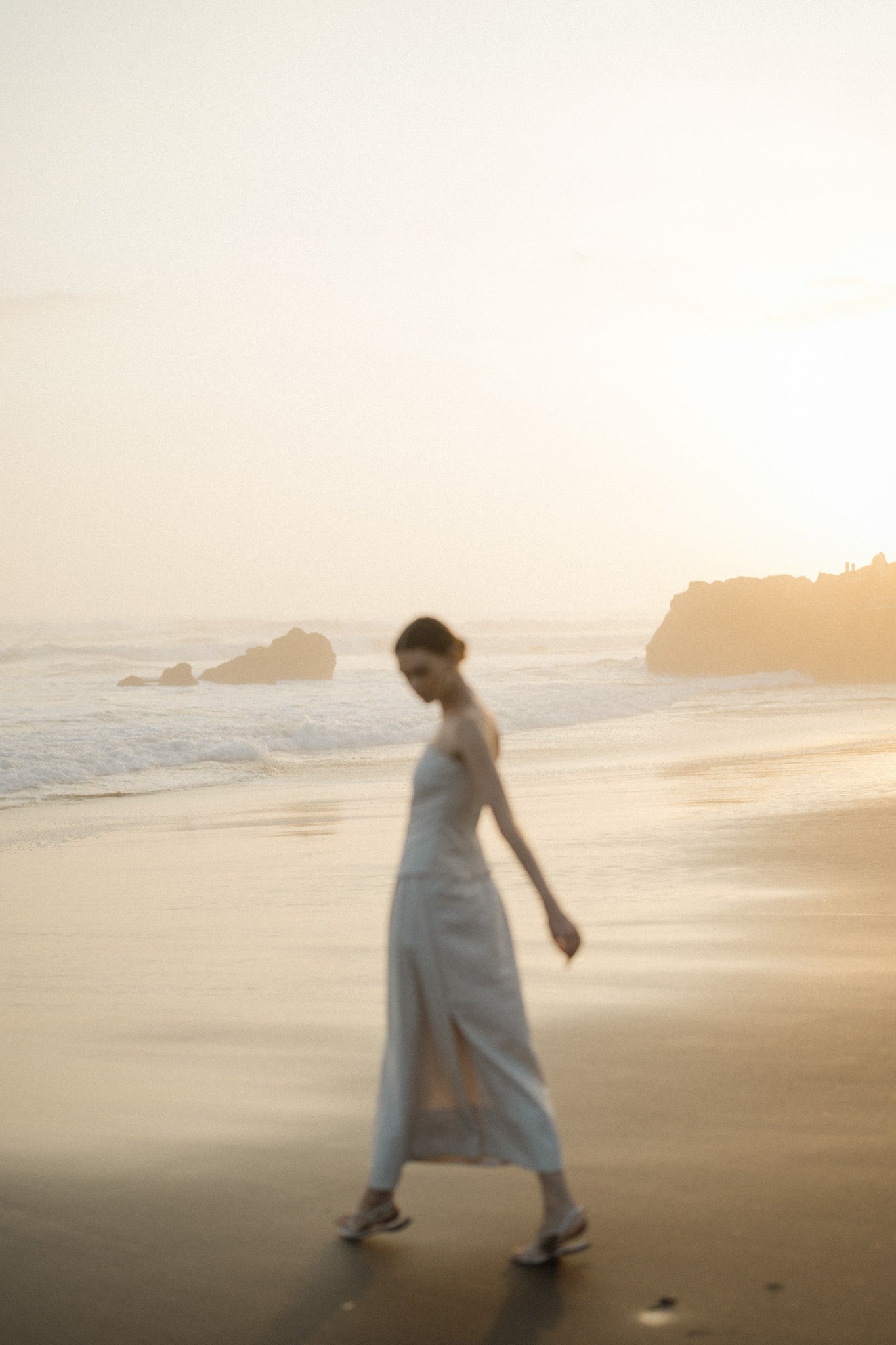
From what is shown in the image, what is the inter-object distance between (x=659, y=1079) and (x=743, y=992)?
1.31 meters

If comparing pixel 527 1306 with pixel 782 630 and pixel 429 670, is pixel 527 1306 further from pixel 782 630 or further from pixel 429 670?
pixel 782 630

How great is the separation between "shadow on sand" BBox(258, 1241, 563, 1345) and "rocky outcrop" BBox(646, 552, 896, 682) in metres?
54.4

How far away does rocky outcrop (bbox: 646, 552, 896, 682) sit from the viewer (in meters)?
58.3

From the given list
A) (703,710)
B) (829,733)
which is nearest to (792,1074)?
(829,733)

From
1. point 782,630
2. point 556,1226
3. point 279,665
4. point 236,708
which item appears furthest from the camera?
point 782,630

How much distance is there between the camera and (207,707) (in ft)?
98.3

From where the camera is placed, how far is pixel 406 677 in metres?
3.74

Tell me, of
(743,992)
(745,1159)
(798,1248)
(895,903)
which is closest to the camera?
(798,1248)

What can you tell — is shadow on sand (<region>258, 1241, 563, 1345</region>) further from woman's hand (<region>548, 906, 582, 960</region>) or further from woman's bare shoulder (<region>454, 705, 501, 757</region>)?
woman's bare shoulder (<region>454, 705, 501, 757</region>)

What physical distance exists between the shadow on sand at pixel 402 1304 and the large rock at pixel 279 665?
4310 cm

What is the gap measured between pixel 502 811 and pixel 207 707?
2692 centimetres

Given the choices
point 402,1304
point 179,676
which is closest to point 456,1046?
point 402,1304

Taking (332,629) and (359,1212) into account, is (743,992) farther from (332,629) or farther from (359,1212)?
A: (332,629)

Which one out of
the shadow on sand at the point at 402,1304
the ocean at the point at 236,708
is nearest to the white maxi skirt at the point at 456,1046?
the shadow on sand at the point at 402,1304
